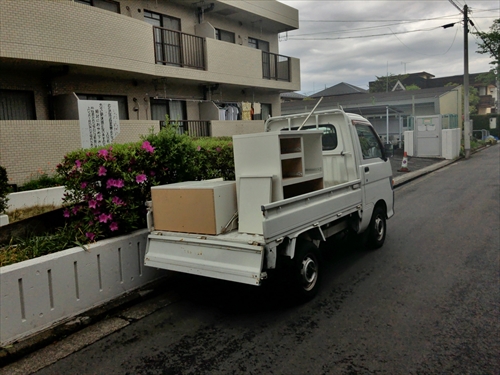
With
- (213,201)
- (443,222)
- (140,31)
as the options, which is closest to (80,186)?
(213,201)

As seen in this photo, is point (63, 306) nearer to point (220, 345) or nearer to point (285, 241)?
point (220, 345)

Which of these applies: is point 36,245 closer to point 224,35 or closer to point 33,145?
point 33,145

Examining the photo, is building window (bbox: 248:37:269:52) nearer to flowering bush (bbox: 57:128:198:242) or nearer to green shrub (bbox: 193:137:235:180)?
green shrub (bbox: 193:137:235:180)

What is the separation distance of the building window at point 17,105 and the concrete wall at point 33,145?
4.29ft

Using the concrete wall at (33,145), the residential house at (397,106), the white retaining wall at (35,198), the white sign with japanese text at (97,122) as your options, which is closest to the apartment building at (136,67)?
the concrete wall at (33,145)

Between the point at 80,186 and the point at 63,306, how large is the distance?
1.47 metres

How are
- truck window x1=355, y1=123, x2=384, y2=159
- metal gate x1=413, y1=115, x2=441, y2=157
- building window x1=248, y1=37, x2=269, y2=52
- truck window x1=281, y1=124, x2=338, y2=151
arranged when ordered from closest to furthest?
truck window x1=281, y1=124, x2=338, y2=151 → truck window x1=355, y1=123, x2=384, y2=159 → building window x1=248, y1=37, x2=269, y2=52 → metal gate x1=413, y1=115, x2=441, y2=157

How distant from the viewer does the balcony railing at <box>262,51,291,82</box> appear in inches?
729

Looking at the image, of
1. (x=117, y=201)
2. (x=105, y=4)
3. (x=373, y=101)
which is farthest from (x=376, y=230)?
(x=373, y=101)

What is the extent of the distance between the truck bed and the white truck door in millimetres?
1256

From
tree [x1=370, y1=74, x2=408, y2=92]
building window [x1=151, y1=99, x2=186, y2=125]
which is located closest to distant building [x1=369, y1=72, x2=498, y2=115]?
tree [x1=370, y1=74, x2=408, y2=92]

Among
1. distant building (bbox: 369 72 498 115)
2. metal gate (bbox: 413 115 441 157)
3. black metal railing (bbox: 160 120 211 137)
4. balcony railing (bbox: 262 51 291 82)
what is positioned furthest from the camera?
distant building (bbox: 369 72 498 115)

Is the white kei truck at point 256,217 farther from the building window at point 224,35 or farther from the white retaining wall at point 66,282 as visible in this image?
the building window at point 224,35

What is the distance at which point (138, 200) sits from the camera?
5555 millimetres
